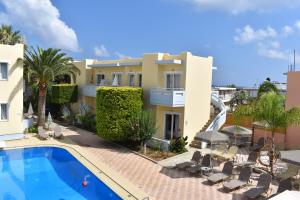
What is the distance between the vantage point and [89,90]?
35.9 meters

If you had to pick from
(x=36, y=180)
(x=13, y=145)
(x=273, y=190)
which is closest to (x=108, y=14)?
(x=13, y=145)

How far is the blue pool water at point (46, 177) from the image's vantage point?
16.8m

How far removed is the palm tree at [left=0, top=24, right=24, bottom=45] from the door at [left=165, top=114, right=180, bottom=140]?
2854cm

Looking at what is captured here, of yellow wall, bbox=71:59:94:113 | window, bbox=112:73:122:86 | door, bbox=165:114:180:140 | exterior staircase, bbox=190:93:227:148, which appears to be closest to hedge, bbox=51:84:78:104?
yellow wall, bbox=71:59:94:113

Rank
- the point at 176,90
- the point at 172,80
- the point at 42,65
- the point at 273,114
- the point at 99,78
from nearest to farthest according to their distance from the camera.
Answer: the point at 273,114 → the point at 176,90 → the point at 172,80 → the point at 42,65 → the point at 99,78

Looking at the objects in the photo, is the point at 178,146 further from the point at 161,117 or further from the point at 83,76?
the point at 83,76

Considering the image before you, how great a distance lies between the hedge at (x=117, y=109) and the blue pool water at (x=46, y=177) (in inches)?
158

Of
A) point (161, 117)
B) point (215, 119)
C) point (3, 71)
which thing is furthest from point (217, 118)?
point (3, 71)

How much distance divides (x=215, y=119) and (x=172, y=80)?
5589mm

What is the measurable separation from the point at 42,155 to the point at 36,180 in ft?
19.0

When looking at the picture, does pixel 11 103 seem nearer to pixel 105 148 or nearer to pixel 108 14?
pixel 105 148

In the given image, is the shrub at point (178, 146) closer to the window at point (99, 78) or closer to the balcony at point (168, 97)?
the balcony at point (168, 97)

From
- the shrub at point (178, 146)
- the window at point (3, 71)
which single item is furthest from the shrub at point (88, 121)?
the shrub at point (178, 146)

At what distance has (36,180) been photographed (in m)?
19.4
